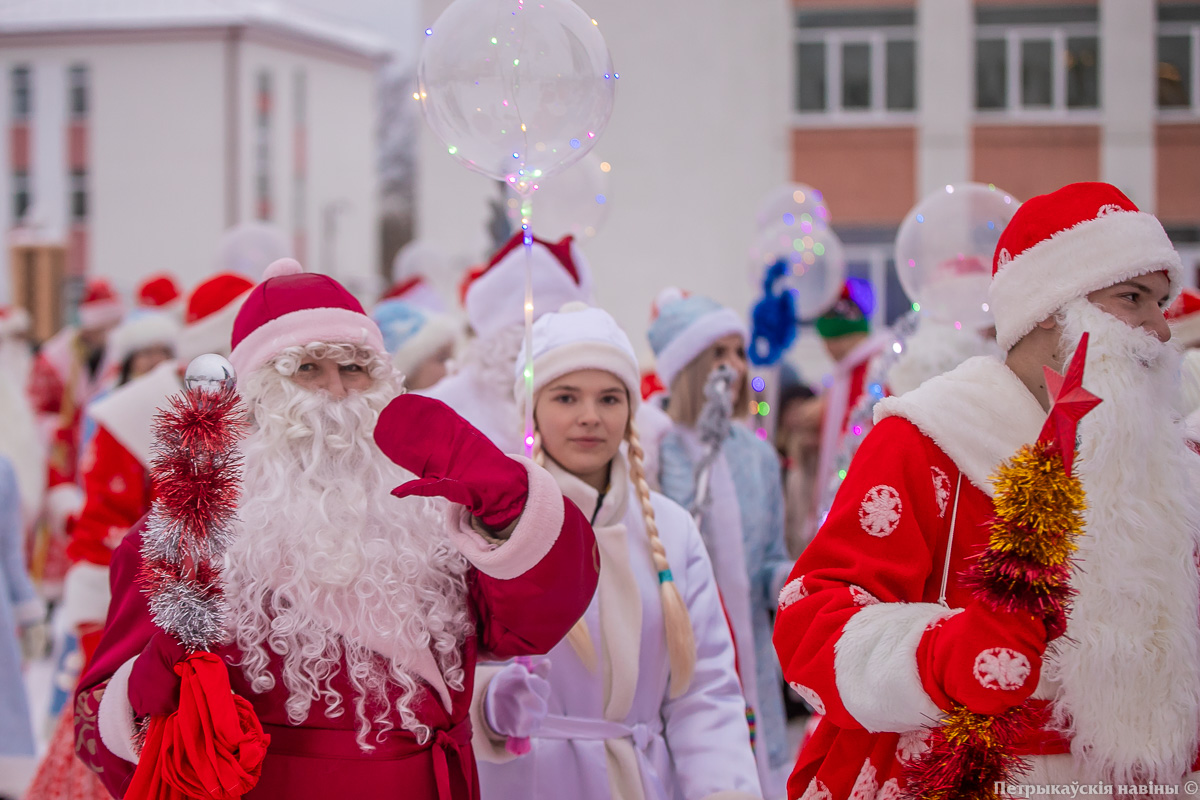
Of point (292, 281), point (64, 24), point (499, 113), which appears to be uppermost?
point (64, 24)

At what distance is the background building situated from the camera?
29797mm

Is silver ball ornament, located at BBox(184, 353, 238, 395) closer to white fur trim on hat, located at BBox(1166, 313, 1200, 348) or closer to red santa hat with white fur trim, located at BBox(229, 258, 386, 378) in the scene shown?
red santa hat with white fur trim, located at BBox(229, 258, 386, 378)

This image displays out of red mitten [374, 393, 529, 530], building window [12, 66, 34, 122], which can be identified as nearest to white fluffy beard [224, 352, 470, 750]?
red mitten [374, 393, 529, 530]

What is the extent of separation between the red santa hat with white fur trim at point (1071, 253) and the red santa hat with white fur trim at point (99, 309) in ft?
25.7

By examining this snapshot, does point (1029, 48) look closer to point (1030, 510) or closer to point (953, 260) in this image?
point (953, 260)

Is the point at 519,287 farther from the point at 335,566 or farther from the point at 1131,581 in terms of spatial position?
the point at 1131,581

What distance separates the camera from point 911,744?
208 cm

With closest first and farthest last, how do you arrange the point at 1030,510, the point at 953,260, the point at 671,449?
the point at 1030,510, the point at 953,260, the point at 671,449

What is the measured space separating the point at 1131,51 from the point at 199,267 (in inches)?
909

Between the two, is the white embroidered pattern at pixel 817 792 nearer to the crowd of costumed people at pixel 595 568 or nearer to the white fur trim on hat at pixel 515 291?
the crowd of costumed people at pixel 595 568

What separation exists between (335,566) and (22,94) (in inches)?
1336

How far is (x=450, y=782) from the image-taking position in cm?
238

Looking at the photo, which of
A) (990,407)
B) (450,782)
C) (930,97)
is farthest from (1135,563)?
(930,97)

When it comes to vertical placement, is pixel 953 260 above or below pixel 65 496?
above
